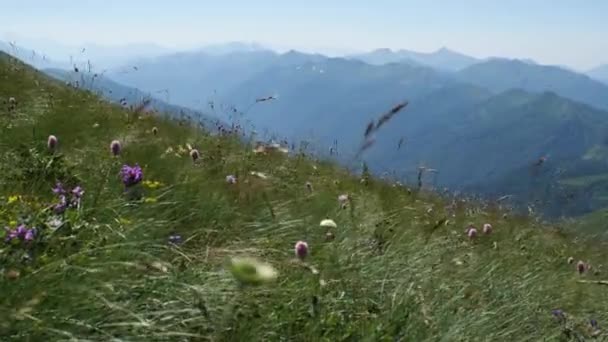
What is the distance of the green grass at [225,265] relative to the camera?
248 cm

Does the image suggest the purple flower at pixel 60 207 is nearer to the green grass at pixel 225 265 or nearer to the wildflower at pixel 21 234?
the green grass at pixel 225 265

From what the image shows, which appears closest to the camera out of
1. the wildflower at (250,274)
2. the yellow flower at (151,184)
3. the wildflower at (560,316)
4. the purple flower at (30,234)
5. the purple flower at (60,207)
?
the wildflower at (250,274)

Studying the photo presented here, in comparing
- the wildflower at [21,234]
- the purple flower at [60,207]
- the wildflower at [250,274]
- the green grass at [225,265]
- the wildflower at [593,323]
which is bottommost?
the wildflower at [593,323]

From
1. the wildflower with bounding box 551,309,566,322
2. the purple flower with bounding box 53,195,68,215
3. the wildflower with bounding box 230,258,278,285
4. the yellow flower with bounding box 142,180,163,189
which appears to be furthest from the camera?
the yellow flower with bounding box 142,180,163,189

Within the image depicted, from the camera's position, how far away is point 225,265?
3.30 meters

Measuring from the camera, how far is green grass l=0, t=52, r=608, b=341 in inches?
97.5

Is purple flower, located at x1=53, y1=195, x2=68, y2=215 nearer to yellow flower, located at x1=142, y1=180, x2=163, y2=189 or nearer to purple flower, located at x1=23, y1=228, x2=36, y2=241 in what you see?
purple flower, located at x1=23, y1=228, x2=36, y2=241

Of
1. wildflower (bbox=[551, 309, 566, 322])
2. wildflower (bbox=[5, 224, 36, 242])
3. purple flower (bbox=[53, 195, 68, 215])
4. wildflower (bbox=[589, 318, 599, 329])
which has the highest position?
wildflower (bbox=[5, 224, 36, 242])

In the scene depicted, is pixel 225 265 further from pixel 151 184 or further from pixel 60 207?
pixel 151 184

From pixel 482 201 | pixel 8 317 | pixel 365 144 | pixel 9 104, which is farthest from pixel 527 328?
pixel 482 201

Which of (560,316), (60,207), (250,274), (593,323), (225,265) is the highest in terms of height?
(250,274)

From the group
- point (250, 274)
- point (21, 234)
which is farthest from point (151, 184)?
point (250, 274)

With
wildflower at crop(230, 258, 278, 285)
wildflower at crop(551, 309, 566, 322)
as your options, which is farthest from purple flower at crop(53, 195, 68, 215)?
wildflower at crop(551, 309, 566, 322)

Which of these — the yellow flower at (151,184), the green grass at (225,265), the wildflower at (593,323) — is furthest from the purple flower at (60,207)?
the wildflower at (593,323)
